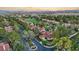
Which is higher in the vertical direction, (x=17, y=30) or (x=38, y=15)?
(x=38, y=15)

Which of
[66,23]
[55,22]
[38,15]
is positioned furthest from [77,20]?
[38,15]

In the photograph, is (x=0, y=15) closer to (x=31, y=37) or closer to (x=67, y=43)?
(x=31, y=37)

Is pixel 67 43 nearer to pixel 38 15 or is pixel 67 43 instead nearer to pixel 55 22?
pixel 55 22
